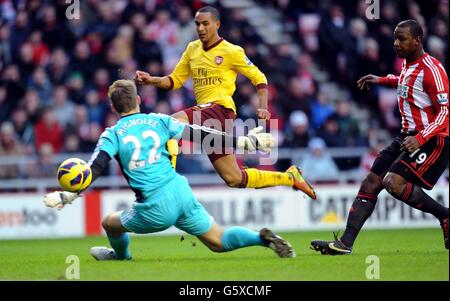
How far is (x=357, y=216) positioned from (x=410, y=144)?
95 cm

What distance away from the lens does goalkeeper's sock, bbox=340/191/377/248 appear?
30.6 ft

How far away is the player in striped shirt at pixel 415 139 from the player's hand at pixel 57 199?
2.67m

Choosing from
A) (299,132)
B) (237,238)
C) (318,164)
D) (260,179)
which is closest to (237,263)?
(237,238)

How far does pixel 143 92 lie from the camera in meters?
17.2

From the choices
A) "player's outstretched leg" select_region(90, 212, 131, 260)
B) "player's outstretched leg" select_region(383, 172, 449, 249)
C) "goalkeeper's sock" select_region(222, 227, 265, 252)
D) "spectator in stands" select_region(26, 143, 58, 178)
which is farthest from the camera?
"spectator in stands" select_region(26, 143, 58, 178)

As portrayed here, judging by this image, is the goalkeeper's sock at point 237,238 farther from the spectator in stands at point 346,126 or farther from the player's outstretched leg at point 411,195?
the spectator in stands at point 346,126

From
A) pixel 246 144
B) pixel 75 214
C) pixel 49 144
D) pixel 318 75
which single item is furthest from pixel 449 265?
pixel 318 75

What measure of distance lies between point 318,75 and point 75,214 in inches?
240

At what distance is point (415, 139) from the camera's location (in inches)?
352

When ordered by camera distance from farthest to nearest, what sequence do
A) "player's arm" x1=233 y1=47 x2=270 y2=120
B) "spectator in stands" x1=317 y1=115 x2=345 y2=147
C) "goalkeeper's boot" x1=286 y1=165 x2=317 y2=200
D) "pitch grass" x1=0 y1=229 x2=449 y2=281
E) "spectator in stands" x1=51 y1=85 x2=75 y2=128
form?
"spectator in stands" x1=51 y1=85 x2=75 y2=128, "spectator in stands" x1=317 y1=115 x2=345 y2=147, "player's arm" x1=233 y1=47 x2=270 y2=120, "goalkeeper's boot" x1=286 y1=165 x2=317 y2=200, "pitch grass" x1=0 y1=229 x2=449 y2=281

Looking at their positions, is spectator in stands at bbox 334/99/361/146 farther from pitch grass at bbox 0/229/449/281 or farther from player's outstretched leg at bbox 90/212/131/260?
player's outstretched leg at bbox 90/212/131/260

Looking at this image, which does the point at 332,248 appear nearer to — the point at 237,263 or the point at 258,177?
the point at 237,263

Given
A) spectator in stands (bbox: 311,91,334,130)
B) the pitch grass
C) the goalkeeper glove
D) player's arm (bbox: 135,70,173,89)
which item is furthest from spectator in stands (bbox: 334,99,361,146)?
the goalkeeper glove

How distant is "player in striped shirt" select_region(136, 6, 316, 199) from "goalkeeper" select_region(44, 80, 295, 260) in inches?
56.5
